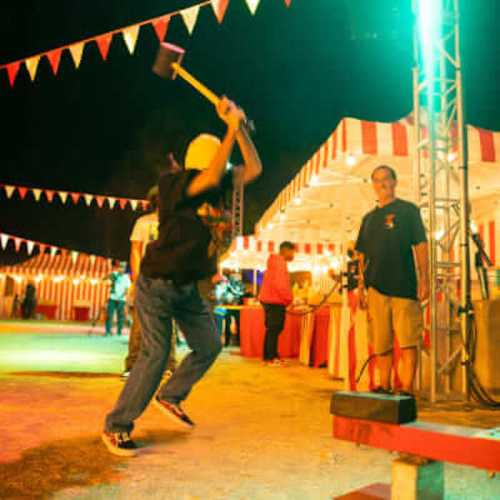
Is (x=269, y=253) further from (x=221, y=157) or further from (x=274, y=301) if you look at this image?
(x=221, y=157)

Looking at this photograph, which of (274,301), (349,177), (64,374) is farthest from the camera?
(349,177)

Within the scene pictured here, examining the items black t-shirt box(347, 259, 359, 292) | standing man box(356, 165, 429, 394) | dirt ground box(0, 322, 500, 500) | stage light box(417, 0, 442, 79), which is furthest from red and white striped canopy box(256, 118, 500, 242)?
dirt ground box(0, 322, 500, 500)

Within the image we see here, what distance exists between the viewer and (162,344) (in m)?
2.83

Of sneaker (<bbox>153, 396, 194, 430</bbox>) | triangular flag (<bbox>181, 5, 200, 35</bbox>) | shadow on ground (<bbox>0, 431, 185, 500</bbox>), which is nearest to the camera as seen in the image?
shadow on ground (<bbox>0, 431, 185, 500</bbox>)

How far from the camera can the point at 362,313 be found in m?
5.12

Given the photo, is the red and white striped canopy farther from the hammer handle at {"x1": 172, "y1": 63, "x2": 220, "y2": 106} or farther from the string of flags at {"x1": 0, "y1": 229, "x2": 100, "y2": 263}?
the string of flags at {"x1": 0, "y1": 229, "x2": 100, "y2": 263}

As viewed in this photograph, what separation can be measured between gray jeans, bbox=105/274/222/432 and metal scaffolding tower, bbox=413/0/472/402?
2.59m

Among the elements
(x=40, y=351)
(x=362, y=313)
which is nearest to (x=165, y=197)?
(x=362, y=313)

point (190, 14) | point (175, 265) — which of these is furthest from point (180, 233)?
point (190, 14)

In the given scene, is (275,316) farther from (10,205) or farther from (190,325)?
(10,205)

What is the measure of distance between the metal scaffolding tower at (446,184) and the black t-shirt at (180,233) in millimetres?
2855

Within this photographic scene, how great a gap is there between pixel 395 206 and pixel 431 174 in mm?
1158

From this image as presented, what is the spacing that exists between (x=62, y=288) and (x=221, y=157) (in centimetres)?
2837

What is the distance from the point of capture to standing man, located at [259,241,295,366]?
25.8 ft
